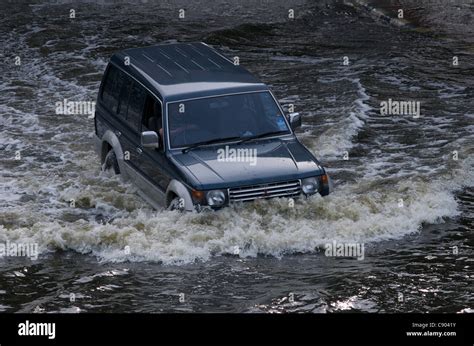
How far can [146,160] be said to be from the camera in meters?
13.3

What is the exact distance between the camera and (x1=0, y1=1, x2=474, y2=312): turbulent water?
11.1 m

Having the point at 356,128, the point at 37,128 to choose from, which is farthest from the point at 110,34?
the point at 356,128

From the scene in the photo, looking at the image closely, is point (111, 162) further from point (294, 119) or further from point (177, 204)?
point (294, 119)

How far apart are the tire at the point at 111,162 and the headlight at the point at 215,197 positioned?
2.83m

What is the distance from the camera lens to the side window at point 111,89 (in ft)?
47.9

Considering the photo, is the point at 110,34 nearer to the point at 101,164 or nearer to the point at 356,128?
the point at 356,128

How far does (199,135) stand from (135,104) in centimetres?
136

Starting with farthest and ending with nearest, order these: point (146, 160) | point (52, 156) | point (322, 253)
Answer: point (52, 156), point (146, 160), point (322, 253)

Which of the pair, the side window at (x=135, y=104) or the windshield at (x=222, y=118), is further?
the side window at (x=135, y=104)

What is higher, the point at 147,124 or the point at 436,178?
the point at 147,124

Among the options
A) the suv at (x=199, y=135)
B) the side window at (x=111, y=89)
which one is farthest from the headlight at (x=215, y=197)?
the side window at (x=111, y=89)

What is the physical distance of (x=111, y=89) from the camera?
1480 cm

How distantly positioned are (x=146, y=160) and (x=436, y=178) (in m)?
4.48

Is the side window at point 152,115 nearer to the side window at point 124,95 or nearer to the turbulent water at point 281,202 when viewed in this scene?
the side window at point 124,95
